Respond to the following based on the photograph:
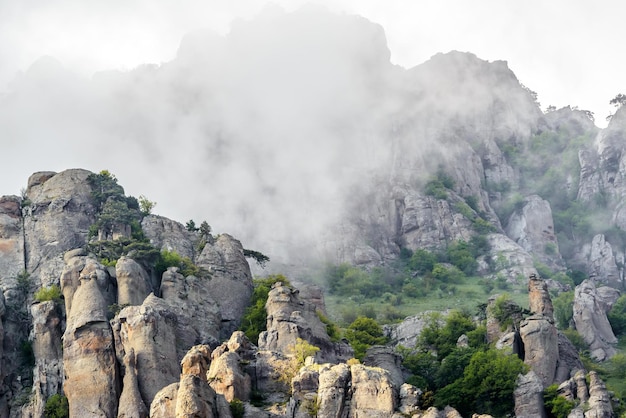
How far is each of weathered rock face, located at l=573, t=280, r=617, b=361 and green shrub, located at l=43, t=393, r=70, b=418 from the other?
62.0 metres

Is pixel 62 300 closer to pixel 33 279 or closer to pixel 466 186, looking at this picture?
pixel 33 279

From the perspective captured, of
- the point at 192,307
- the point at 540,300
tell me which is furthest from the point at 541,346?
the point at 192,307

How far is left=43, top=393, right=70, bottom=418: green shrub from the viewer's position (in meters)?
85.1

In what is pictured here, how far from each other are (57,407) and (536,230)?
379 ft

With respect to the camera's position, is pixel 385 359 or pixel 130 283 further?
pixel 385 359

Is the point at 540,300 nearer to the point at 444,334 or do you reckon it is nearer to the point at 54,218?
the point at 444,334

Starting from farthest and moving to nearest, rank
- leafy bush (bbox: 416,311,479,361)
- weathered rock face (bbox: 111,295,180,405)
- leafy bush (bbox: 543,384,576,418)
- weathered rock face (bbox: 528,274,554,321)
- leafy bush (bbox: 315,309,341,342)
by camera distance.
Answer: leafy bush (bbox: 416,311,479,361), weathered rock face (bbox: 528,274,554,321), leafy bush (bbox: 315,309,341,342), leafy bush (bbox: 543,384,576,418), weathered rock face (bbox: 111,295,180,405)

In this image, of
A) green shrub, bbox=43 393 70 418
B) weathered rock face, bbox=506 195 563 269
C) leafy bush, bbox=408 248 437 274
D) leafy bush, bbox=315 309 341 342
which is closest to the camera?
green shrub, bbox=43 393 70 418

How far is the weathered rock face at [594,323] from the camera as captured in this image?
126 metres

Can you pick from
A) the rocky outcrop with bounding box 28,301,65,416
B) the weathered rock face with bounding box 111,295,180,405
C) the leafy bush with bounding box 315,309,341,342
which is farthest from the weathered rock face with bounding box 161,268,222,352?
the leafy bush with bounding box 315,309,341,342

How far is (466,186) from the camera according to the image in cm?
19412

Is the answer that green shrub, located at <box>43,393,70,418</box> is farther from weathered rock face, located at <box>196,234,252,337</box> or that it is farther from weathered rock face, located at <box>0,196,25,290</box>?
weathered rock face, located at <box>0,196,25,290</box>

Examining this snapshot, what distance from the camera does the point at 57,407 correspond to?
86.0 m

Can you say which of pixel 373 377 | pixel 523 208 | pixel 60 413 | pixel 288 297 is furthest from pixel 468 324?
pixel 523 208
